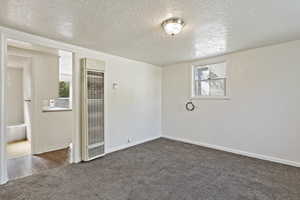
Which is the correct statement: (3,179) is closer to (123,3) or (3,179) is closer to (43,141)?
(43,141)

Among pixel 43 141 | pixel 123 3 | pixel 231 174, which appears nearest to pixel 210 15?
pixel 123 3

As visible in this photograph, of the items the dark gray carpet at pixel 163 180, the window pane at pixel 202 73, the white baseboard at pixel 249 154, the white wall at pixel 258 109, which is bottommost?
the dark gray carpet at pixel 163 180

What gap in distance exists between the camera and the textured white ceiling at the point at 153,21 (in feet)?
5.61

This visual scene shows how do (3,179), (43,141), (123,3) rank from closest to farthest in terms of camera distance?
(123,3), (3,179), (43,141)

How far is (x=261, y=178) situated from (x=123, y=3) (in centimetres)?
317

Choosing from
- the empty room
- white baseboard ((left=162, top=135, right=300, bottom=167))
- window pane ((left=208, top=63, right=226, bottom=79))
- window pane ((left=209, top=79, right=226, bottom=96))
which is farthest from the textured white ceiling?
white baseboard ((left=162, top=135, right=300, bottom=167))

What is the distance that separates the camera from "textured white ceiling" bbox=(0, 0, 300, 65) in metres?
1.71

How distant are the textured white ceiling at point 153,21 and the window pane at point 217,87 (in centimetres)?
97

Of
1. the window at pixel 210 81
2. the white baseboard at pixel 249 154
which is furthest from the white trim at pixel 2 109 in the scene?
the window at pixel 210 81

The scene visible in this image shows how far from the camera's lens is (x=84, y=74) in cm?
299

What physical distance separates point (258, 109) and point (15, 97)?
7.16 meters

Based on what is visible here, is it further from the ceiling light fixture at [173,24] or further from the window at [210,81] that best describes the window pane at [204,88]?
the ceiling light fixture at [173,24]

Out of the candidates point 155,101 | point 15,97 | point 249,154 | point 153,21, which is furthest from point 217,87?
point 15,97

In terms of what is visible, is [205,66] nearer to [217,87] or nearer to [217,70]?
[217,70]
